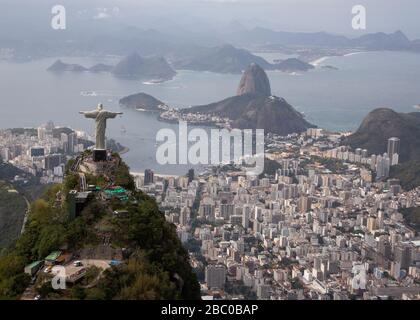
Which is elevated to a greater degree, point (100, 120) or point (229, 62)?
point (229, 62)

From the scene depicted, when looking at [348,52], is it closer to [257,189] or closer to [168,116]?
[168,116]

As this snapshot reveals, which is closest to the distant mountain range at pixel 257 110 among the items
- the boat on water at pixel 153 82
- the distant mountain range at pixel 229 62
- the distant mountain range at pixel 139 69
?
the boat on water at pixel 153 82

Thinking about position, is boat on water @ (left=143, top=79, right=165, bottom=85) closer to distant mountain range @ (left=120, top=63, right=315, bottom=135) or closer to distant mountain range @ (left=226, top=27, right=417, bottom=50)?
distant mountain range @ (left=120, top=63, right=315, bottom=135)

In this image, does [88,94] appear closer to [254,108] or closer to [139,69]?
[254,108]

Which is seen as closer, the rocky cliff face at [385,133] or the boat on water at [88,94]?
the rocky cliff face at [385,133]

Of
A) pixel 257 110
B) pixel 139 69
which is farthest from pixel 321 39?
pixel 257 110

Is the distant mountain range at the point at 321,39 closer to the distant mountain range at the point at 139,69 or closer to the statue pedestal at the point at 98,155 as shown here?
the distant mountain range at the point at 139,69

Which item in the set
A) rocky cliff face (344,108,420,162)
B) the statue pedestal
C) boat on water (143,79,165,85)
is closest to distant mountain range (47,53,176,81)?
boat on water (143,79,165,85)
